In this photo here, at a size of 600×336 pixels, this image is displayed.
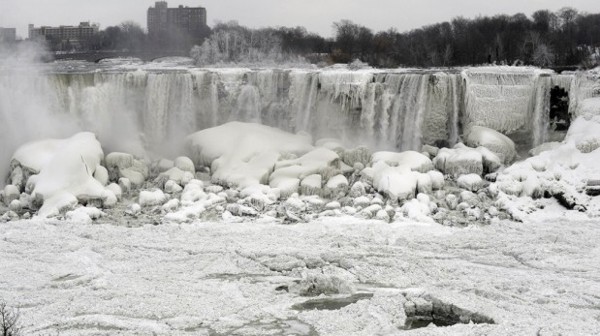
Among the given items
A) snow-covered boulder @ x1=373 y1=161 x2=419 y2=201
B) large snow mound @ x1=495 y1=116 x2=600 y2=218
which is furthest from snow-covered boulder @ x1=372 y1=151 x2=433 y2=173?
large snow mound @ x1=495 y1=116 x2=600 y2=218

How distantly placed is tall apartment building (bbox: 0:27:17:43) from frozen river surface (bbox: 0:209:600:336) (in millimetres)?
A: 21024

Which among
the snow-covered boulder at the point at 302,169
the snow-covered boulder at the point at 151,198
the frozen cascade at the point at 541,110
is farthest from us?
the frozen cascade at the point at 541,110

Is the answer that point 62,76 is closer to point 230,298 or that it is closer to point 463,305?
point 230,298

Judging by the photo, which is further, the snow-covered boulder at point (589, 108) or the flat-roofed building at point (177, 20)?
the flat-roofed building at point (177, 20)

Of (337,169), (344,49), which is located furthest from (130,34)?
(337,169)

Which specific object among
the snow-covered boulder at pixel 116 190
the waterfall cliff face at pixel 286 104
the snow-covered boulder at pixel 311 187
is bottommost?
the snow-covered boulder at pixel 116 190

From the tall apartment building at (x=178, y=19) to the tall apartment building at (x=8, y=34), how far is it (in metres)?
23.7

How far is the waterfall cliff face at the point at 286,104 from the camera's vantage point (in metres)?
20.5

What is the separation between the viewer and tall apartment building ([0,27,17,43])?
33203mm

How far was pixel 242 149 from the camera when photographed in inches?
750

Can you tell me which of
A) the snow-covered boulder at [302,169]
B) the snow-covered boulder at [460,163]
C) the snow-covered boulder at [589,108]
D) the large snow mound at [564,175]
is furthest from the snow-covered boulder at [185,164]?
the snow-covered boulder at [589,108]

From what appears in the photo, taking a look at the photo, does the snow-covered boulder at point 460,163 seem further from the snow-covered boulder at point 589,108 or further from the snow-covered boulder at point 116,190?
the snow-covered boulder at point 116,190

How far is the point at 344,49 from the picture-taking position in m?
45.2

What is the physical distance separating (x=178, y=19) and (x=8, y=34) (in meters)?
29.9
